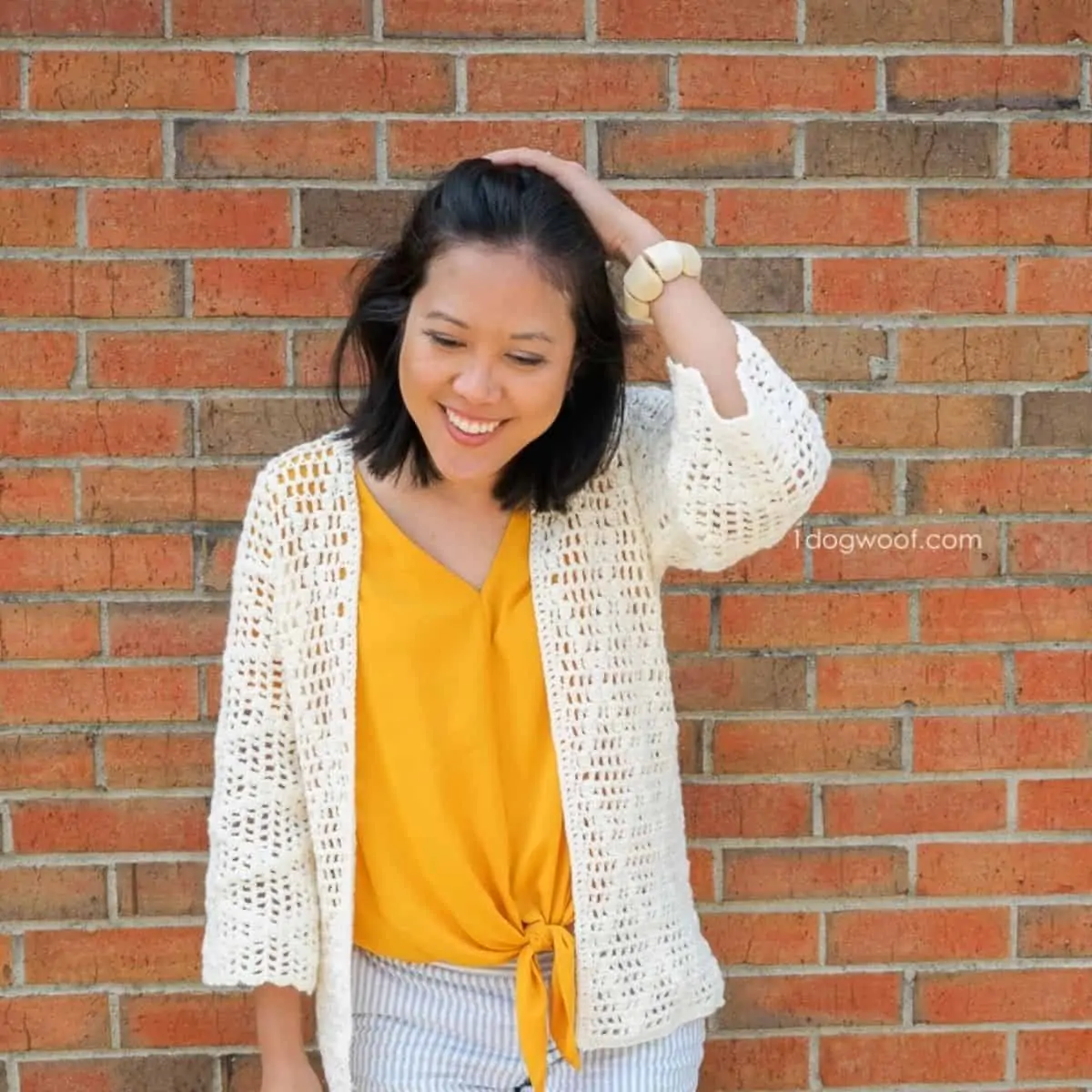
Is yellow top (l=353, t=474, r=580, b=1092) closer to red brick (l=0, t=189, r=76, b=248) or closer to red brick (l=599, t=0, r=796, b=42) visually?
red brick (l=0, t=189, r=76, b=248)

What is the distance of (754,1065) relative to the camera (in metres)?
2.52

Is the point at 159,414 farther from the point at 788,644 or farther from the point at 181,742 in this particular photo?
the point at 788,644

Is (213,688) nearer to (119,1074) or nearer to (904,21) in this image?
(119,1074)

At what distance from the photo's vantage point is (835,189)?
2363 millimetres

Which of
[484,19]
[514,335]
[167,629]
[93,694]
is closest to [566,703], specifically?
[514,335]

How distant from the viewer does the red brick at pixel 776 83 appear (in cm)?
233

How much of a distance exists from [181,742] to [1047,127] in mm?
1802

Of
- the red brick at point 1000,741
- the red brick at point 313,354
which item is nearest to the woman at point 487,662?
the red brick at point 313,354

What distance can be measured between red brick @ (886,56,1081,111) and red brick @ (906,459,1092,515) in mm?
601

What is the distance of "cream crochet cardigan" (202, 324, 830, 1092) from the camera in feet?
5.90

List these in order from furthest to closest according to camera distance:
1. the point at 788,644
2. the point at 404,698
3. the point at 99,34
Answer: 1. the point at 788,644
2. the point at 99,34
3. the point at 404,698

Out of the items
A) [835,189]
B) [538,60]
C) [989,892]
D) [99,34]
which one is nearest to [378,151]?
[538,60]

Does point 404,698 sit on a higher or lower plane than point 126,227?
lower

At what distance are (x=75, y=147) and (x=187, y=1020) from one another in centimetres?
150
